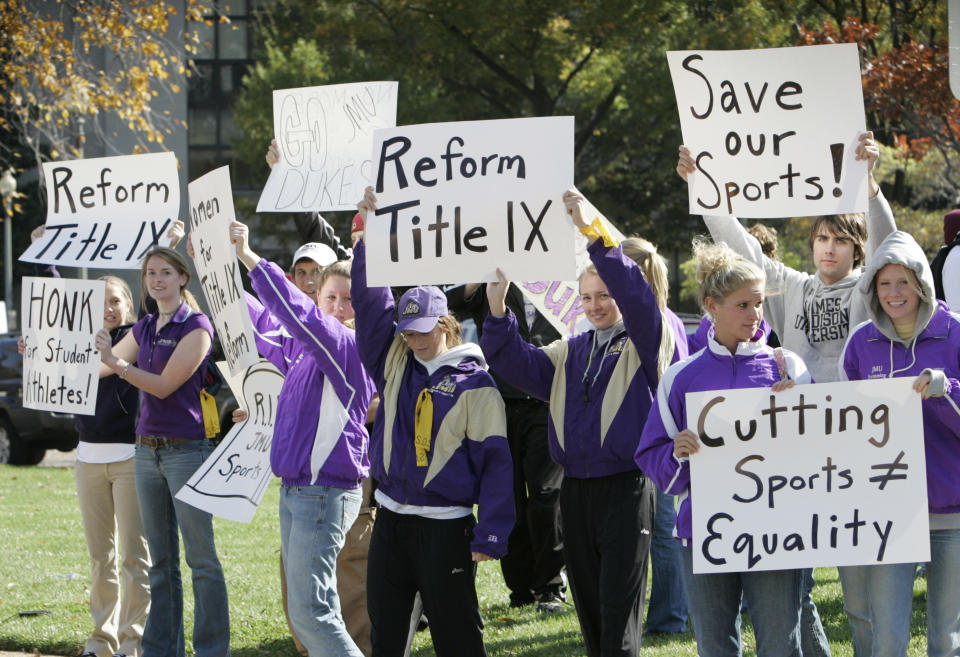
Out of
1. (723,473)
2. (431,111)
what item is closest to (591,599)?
(723,473)

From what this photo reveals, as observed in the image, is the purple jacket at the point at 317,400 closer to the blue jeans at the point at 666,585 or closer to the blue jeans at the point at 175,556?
the blue jeans at the point at 175,556

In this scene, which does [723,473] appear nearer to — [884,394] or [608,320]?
[884,394]

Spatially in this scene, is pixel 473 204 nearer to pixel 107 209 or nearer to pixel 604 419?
pixel 604 419

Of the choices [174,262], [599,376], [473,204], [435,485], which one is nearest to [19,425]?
[174,262]

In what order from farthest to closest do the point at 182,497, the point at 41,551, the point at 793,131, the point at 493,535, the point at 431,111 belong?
the point at 431,111 → the point at 41,551 → the point at 182,497 → the point at 793,131 → the point at 493,535

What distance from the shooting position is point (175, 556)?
620 cm

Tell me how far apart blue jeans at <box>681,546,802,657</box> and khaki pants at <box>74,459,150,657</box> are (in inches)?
128

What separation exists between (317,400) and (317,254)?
142 centimetres

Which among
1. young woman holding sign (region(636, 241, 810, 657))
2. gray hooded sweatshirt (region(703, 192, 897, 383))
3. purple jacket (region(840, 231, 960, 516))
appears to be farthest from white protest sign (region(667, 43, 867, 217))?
young woman holding sign (region(636, 241, 810, 657))

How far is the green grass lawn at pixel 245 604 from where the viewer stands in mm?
6621

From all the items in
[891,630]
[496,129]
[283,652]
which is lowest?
[283,652]

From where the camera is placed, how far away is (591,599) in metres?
4.93

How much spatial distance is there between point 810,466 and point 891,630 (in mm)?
714

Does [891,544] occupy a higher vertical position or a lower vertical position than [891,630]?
higher
